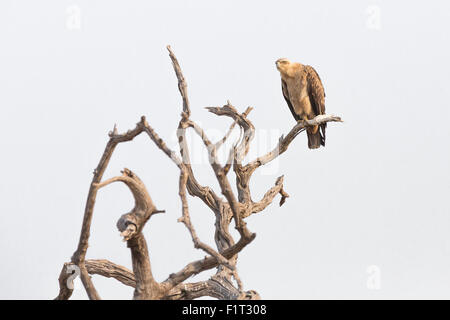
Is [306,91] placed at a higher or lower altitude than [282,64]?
lower

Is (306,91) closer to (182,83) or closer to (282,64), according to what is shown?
(282,64)

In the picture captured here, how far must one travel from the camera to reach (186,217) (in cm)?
378

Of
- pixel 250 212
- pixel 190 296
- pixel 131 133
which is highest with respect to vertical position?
pixel 131 133

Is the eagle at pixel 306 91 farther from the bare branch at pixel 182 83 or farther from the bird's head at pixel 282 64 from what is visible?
the bare branch at pixel 182 83

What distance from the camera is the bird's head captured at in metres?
6.49

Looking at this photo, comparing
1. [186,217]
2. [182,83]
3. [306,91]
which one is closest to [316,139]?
[306,91]

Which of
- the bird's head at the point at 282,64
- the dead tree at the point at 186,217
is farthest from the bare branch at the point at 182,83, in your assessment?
the bird's head at the point at 282,64

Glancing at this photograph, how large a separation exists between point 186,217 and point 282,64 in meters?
3.06

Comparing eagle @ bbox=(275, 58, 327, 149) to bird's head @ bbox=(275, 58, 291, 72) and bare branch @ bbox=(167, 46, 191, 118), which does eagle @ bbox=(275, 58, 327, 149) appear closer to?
bird's head @ bbox=(275, 58, 291, 72)

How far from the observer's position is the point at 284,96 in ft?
22.6

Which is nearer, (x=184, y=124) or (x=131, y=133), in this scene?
(x=131, y=133)
